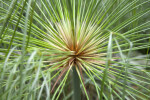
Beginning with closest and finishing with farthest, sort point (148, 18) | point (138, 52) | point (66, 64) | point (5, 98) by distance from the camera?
1. point (5, 98)
2. point (66, 64)
3. point (148, 18)
4. point (138, 52)

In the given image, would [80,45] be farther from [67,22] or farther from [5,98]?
[5,98]

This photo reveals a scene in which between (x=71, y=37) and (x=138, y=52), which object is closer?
(x=71, y=37)

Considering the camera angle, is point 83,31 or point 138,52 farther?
point 138,52

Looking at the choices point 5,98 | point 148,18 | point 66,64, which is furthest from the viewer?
point 148,18

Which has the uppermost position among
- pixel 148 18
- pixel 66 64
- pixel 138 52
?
pixel 148 18

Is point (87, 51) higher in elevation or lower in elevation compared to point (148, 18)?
lower

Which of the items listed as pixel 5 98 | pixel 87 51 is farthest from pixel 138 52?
pixel 5 98

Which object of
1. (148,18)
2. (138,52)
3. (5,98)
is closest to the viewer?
(5,98)

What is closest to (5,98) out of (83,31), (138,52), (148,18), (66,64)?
(66,64)

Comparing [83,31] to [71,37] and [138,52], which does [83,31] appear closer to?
[71,37]
